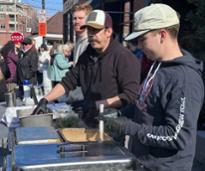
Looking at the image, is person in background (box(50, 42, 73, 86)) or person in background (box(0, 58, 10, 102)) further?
person in background (box(0, 58, 10, 102))

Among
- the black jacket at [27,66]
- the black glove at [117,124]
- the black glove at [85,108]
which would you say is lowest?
the black jacket at [27,66]

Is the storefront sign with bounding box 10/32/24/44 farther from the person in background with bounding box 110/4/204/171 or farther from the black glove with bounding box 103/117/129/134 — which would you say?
the person in background with bounding box 110/4/204/171

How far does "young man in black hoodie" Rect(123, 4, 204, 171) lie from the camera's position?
2.33 meters

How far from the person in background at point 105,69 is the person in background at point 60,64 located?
628 centimetres

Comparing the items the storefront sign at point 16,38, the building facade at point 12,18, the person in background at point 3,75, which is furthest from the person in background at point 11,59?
the building facade at point 12,18

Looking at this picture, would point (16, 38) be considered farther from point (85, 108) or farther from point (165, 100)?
point (165, 100)

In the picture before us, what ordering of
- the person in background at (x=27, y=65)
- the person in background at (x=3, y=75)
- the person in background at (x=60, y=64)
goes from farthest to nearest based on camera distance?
the person in background at (x=3, y=75)
the person in background at (x=27, y=65)
the person in background at (x=60, y=64)

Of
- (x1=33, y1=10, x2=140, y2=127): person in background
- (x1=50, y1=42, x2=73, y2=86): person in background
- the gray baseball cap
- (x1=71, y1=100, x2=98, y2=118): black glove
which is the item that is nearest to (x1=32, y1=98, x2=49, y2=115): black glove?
(x1=33, y1=10, x2=140, y2=127): person in background

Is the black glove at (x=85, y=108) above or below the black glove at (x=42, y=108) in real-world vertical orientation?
above

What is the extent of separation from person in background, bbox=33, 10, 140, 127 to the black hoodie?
108 centimetres

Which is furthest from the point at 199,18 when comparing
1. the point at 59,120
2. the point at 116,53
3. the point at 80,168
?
the point at 80,168

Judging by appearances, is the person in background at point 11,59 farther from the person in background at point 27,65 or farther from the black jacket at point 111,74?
the black jacket at point 111,74

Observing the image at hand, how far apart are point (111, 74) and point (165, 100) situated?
1466 mm

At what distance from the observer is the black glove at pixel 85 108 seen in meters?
3.36
